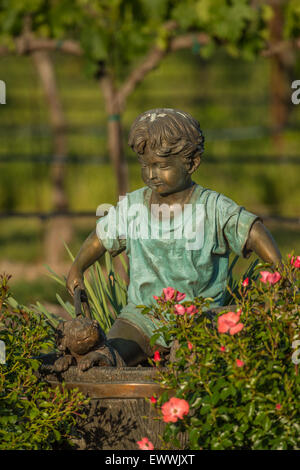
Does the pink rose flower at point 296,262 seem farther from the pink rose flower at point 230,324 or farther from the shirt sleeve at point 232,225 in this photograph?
the pink rose flower at point 230,324

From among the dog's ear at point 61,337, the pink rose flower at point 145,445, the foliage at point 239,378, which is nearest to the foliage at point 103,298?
the dog's ear at point 61,337

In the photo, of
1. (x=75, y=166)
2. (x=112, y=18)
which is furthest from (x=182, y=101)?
(x=112, y=18)

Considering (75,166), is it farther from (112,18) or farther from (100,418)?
(100,418)

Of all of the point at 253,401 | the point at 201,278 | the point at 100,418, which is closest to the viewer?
the point at 253,401

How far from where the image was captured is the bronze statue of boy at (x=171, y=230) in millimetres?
3176

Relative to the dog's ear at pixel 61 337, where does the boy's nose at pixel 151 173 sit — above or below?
above

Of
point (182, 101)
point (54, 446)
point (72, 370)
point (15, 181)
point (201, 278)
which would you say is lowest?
point (54, 446)

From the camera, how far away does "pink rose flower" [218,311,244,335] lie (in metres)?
Result: 2.68

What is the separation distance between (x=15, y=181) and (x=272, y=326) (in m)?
9.46

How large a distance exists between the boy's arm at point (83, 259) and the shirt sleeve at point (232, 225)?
0.51 m

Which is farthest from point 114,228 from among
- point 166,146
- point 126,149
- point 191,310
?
point 126,149

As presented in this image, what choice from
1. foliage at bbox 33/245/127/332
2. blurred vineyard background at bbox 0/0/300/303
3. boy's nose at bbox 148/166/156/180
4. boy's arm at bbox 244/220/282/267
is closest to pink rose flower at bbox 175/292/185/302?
boy's arm at bbox 244/220/282/267

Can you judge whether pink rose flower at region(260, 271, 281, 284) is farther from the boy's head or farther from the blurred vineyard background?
the blurred vineyard background

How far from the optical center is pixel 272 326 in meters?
2.80
